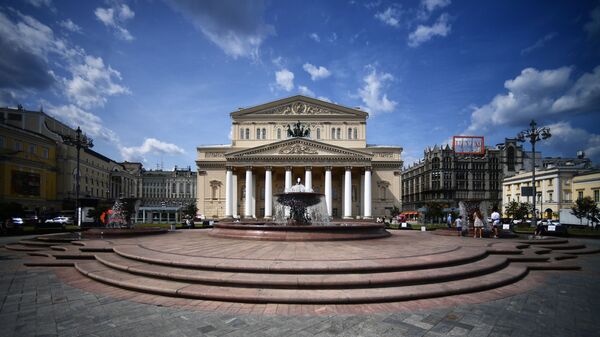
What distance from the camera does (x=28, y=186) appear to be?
53.8 meters

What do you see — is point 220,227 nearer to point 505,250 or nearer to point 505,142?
point 505,250

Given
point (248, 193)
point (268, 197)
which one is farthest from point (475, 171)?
point (248, 193)

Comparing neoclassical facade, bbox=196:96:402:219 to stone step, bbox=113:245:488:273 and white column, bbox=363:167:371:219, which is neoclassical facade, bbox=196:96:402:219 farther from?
stone step, bbox=113:245:488:273

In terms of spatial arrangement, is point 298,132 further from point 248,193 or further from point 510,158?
point 510,158

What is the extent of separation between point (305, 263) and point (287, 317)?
245 centimetres

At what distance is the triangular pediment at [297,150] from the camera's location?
48.7 meters

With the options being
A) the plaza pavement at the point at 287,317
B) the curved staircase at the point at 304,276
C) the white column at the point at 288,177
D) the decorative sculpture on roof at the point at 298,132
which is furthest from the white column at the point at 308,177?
the plaza pavement at the point at 287,317

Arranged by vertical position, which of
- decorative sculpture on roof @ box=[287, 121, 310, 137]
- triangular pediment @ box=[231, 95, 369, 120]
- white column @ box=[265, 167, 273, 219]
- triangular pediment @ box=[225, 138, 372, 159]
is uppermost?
triangular pediment @ box=[231, 95, 369, 120]

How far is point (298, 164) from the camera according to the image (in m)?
48.9

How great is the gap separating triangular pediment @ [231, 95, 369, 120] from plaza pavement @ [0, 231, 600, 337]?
5115 centimetres

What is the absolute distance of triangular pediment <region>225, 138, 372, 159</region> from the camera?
48.7m

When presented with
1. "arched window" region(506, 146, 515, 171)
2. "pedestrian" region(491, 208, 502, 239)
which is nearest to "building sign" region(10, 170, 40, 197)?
"pedestrian" region(491, 208, 502, 239)

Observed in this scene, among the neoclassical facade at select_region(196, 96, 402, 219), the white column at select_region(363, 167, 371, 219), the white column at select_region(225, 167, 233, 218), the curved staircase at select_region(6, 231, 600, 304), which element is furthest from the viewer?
the white column at select_region(225, 167, 233, 218)

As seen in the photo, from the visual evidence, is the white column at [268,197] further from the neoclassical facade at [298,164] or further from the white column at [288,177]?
the white column at [288,177]
